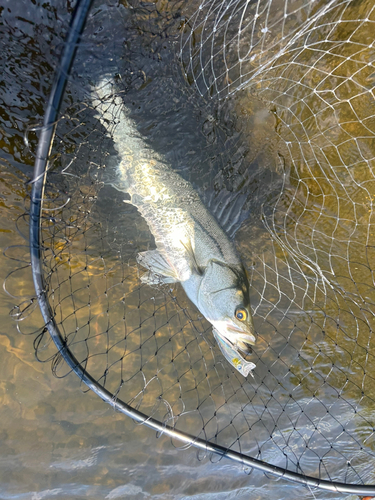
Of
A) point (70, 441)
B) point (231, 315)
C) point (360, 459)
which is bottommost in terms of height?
point (360, 459)

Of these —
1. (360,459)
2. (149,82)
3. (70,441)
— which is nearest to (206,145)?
(149,82)

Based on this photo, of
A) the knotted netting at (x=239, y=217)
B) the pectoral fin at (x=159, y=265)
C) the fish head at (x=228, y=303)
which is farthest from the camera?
the pectoral fin at (x=159, y=265)

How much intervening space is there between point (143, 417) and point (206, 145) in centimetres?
279

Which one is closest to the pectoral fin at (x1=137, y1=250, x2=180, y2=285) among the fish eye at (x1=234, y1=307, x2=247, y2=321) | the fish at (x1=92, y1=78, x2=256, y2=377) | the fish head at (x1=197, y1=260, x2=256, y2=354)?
the fish at (x1=92, y1=78, x2=256, y2=377)

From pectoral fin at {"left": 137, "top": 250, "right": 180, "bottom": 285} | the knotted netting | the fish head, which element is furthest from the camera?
pectoral fin at {"left": 137, "top": 250, "right": 180, "bottom": 285}

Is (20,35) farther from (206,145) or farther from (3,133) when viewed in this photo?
(206,145)

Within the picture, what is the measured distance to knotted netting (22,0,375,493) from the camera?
10.9 ft

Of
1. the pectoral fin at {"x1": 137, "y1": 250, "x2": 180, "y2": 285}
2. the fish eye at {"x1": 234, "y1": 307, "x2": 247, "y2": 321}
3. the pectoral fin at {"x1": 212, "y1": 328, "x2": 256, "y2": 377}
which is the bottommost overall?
the pectoral fin at {"x1": 212, "y1": 328, "x2": 256, "y2": 377}

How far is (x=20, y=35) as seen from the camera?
9.39 feet

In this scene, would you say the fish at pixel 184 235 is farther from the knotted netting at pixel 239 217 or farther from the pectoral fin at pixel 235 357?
the knotted netting at pixel 239 217

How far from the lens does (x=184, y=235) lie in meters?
3.43

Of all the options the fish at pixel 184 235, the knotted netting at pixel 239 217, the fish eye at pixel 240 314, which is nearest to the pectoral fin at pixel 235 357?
the fish at pixel 184 235

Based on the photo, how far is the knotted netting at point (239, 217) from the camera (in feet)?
10.9

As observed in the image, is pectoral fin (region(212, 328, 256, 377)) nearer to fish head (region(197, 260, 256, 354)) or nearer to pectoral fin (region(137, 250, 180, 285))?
fish head (region(197, 260, 256, 354))
